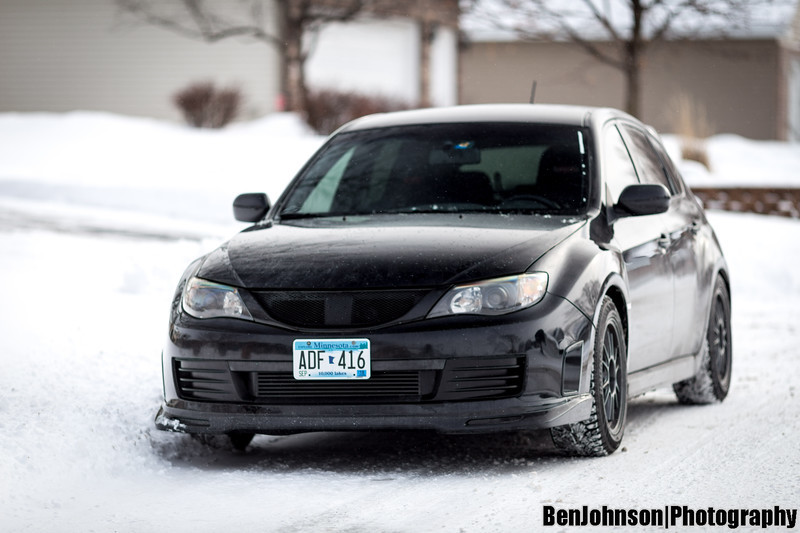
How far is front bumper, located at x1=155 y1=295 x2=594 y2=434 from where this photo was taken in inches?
214

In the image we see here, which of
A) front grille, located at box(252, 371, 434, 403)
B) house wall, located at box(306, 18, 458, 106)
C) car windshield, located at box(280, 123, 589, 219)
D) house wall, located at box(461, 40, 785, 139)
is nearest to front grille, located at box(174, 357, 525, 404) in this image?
front grille, located at box(252, 371, 434, 403)

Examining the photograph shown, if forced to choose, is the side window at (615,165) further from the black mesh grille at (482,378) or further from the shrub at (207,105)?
the shrub at (207,105)

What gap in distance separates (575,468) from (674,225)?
2.05 meters

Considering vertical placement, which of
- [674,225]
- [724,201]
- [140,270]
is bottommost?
[724,201]

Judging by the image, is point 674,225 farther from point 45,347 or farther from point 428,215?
point 45,347

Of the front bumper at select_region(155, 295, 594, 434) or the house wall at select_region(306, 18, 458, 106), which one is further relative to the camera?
the house wall at select_region(306, 18, 458, 106)

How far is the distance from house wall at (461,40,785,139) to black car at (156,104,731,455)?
31.9 m

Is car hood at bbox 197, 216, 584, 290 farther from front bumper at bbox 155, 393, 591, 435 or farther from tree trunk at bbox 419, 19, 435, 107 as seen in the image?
tree trunk at bbox 419, 19, 435, 107

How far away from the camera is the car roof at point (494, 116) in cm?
714

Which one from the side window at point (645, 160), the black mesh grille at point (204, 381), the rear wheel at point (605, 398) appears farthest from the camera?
the side window at point (645, 160)

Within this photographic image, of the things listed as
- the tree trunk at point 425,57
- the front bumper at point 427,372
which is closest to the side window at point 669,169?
the front bumper at point 427,372

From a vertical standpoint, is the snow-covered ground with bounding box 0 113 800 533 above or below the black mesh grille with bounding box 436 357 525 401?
below

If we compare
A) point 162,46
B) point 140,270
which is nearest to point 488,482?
point 140,270

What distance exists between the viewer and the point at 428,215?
21.3 feet
